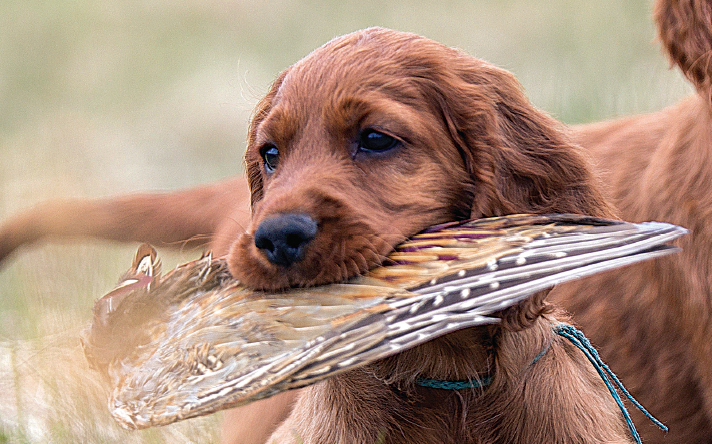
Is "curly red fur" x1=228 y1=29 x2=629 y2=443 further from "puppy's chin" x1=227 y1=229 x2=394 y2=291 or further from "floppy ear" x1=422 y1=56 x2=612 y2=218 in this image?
"puppy's chin" x1=227 y1=229 x2=394 y2=291

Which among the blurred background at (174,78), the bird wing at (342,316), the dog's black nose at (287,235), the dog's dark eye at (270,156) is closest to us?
the bird wing at (342,316)

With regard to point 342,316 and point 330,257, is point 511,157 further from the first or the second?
point 342,316

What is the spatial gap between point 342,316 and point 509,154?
87 centimetres

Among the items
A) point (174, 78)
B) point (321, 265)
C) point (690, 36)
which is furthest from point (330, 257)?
point (174, 78)

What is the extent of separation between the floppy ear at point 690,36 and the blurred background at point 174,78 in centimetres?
258

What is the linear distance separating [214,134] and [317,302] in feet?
28.8

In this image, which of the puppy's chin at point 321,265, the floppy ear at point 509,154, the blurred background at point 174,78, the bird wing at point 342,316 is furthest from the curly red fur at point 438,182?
the blurred background at point 174,78

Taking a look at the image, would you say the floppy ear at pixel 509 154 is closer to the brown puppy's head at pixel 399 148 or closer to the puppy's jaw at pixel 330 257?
the brown puppy's head at pixel 399 148

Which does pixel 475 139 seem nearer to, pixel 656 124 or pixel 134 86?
pixel 656 124

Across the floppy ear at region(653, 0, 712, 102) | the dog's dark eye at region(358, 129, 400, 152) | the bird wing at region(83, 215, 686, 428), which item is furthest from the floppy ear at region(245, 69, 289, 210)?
the floppy ear at region(653, 0, 712, 102)

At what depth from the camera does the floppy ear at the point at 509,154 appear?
2.60 m

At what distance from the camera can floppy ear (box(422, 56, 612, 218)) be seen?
8.53 feet

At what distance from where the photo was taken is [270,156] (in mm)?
2814

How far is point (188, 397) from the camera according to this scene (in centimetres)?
199
